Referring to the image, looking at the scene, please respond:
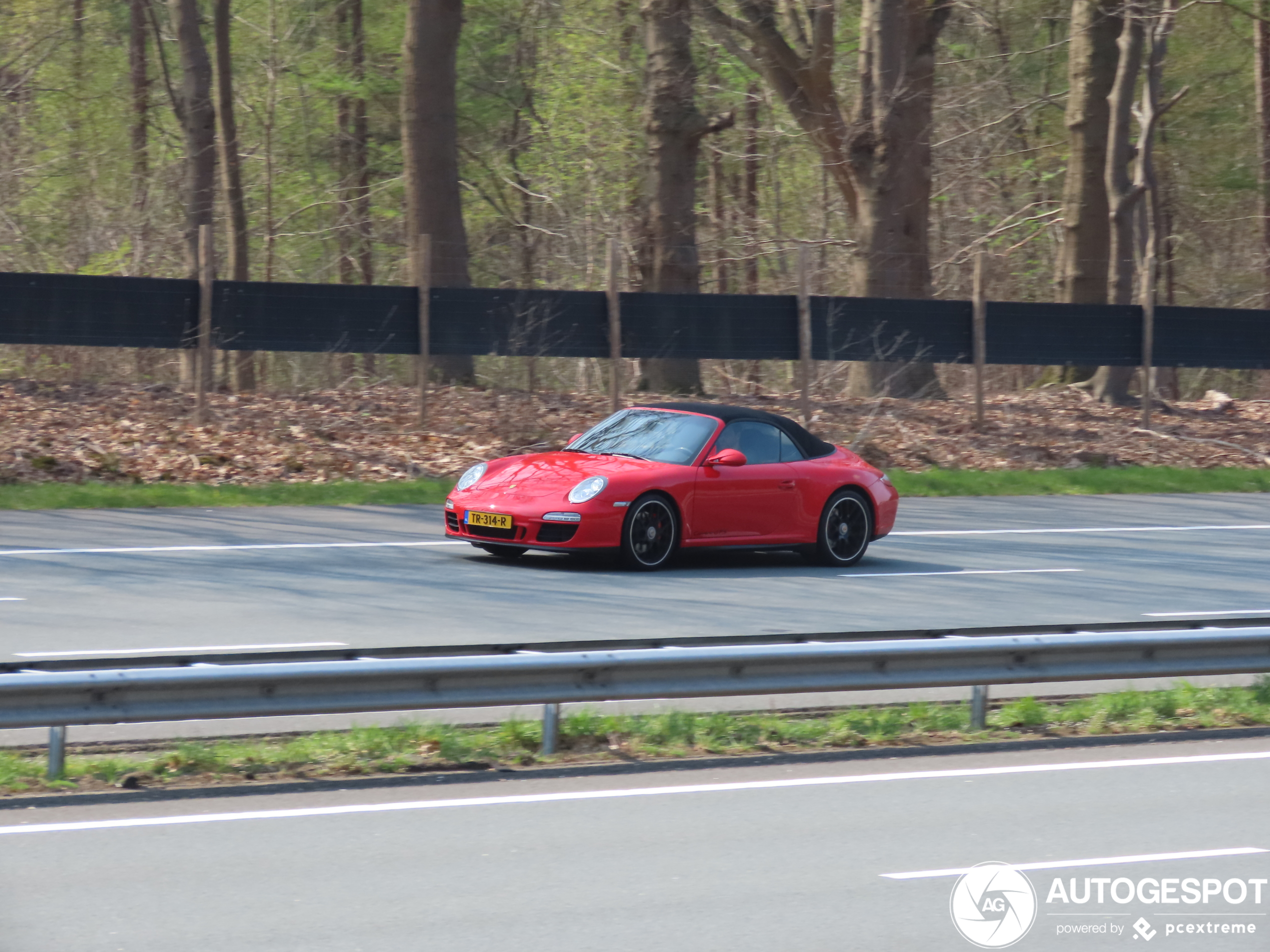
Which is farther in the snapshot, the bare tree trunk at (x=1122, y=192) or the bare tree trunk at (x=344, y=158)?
the bare tree trunk at (x=344, y=158)

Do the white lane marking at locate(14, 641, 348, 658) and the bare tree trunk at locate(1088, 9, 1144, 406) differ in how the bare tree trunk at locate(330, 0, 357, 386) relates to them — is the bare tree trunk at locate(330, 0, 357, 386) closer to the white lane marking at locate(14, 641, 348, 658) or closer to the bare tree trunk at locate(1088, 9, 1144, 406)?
the bare tree trunk at locate(1088, 9, 1144, 406)

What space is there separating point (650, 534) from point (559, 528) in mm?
845

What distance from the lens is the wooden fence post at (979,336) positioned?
78.7 feet

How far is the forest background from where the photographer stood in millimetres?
31359

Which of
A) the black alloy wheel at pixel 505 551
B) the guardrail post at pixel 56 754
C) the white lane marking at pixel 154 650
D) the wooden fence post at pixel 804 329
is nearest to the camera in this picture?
the guardrail post at pixel 56 754

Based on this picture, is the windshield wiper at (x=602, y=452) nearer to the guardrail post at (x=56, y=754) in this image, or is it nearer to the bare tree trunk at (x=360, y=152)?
the guardrail post at (x=56, y=754)

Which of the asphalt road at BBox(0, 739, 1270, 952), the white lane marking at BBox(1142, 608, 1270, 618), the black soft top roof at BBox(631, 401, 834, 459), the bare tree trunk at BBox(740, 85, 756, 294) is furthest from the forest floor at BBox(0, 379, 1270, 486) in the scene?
the asphalt road at BBox(0, 739, 1270, 952)

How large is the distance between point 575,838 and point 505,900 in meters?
0.85

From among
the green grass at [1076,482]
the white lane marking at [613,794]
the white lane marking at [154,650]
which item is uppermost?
the green grass at [1076,482]

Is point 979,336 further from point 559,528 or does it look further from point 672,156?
point 559,528

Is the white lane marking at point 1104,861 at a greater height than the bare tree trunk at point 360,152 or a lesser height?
lesser

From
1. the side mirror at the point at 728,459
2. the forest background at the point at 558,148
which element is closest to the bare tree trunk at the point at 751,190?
the forest background at the point at 558,148

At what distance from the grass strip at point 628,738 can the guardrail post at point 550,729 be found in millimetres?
68

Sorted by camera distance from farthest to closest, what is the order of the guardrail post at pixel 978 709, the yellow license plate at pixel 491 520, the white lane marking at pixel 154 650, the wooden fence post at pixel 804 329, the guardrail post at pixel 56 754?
the wooden fence post at pixel 804 329, the yellow license plate at pixel 491 520, the white lane marking at pixel 154 650, the guardrail post at pixel 978 709, the guardrail post at pixel 56 754
